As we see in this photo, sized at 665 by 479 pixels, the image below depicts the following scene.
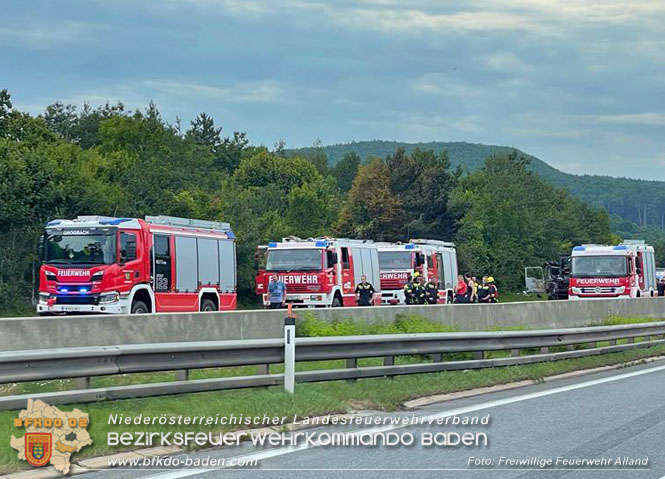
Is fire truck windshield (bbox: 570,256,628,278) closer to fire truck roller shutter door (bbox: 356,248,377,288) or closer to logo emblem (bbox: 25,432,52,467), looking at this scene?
fire truck roller shutter door (bbox: 356,248,377,288)

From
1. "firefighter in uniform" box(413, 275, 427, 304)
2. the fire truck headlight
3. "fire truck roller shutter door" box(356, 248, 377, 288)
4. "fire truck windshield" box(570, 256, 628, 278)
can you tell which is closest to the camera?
the fire truck headlight

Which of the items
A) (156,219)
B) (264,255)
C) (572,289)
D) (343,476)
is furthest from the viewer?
(572,289)

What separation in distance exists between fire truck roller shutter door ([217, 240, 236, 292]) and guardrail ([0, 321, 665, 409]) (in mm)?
16433

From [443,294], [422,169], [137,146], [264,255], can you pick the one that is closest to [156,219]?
[264,255]

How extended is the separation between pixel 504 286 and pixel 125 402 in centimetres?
9148

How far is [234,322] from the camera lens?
16484mm

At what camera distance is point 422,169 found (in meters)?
95.1

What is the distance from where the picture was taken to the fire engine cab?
39.1 metres

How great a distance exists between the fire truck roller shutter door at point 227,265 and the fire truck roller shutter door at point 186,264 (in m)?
2.02

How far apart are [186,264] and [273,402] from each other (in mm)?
18875

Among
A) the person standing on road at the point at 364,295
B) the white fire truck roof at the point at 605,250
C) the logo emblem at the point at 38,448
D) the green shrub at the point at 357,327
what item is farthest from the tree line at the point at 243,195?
the logo emblem at the point at 38,448

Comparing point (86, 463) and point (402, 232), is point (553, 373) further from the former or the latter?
point (402, 232)

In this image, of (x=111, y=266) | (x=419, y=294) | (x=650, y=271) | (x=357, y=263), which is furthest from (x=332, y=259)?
(x=650, y=271)

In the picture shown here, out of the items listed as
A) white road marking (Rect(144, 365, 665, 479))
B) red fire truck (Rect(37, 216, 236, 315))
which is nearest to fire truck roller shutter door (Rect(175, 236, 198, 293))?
red fire truck (Rect(37, 216, 236, 315))
